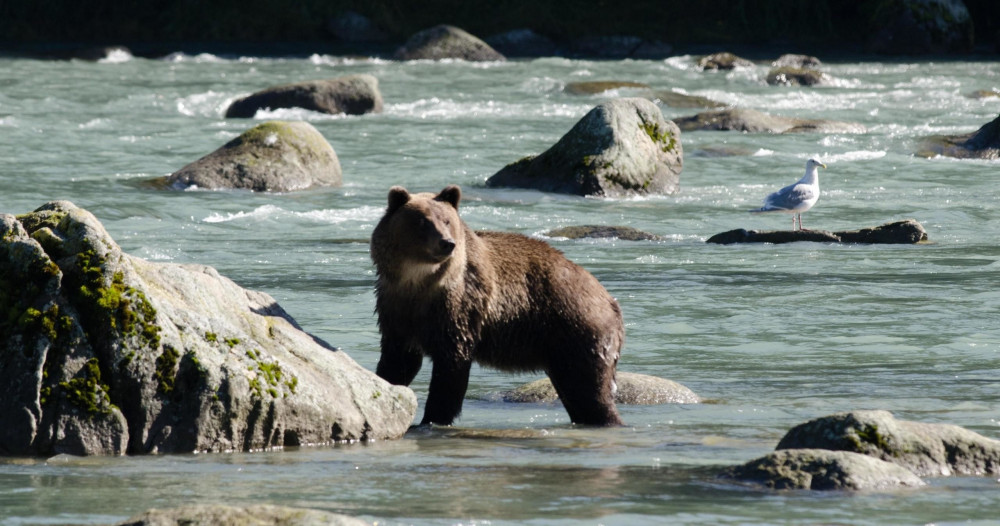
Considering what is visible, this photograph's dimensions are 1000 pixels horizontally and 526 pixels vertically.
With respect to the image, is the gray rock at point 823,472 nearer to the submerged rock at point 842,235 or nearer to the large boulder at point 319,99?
the submerged rock at point 842,235

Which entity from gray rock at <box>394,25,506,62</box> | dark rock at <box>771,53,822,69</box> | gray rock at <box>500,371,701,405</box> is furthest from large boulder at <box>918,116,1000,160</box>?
gray rock at <box>394,25,506,62</box>

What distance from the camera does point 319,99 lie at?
26.0m

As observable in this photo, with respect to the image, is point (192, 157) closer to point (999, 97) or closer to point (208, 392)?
point (208, 392)

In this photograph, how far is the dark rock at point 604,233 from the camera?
14.3m

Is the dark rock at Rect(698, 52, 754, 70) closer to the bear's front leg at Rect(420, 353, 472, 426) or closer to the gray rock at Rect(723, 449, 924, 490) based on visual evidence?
the bear's front leg at Rect(420, 353, 472, 426)

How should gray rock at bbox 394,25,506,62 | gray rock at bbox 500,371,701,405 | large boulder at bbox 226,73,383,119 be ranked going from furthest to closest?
gray rock at bbox 394,25,506,62
large boulder at bbox 226,73,383,119
gray rock at bbox 500,371,701,405

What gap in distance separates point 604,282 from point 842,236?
139 inches

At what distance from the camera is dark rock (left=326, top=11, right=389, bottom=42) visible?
48.2 meters

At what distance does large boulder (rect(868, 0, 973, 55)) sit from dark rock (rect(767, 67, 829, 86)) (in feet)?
31.3

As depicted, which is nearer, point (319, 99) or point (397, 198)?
point (397, 198)

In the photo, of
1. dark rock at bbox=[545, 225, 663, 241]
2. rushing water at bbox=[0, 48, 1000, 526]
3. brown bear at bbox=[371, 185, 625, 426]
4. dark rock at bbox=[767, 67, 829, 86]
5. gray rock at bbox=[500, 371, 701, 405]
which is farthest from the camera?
dark rock at bbox=[767, 67, 829, 86]

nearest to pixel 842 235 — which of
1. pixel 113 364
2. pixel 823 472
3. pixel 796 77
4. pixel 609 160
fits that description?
pixel 609 160

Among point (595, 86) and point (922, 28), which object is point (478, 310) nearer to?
point (595, 86)

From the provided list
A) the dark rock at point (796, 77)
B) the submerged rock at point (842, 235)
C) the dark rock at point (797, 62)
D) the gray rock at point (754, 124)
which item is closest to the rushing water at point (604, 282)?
the submerged rock at point (842, 235)
